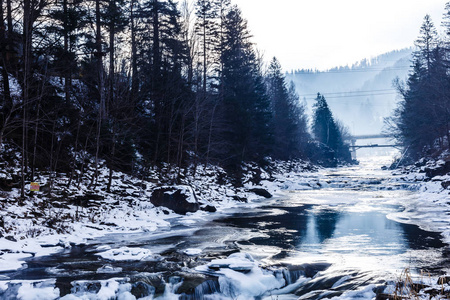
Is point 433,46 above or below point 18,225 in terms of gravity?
above

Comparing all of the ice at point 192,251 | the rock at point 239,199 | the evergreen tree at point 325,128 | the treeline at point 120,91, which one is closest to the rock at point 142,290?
the ice at point 192,251

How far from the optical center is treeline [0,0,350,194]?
16.2 meters

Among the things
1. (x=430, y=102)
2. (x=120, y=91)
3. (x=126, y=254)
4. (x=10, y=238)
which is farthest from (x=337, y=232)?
(x=430, y=102)

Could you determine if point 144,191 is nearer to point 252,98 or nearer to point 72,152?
point 72,152

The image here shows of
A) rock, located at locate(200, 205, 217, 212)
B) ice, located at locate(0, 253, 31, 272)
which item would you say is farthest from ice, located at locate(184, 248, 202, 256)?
rock, located at locate(200, 205, 217, 212)

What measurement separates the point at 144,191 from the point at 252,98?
2158cm

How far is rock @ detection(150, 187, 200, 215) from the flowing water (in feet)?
7.56

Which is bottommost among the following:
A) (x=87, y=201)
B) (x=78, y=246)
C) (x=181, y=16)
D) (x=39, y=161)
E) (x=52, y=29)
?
(x=78, y=246)

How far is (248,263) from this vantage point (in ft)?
31.0

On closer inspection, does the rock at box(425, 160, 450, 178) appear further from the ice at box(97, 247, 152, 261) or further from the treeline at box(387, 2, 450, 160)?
the ice at box(97, 247, 152, 261)

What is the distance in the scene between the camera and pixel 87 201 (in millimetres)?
16328

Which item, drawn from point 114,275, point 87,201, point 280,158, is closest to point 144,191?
point 87,201

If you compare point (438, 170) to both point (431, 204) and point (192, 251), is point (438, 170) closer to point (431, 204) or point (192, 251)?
point (431, 204)

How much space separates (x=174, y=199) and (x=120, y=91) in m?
7.75
